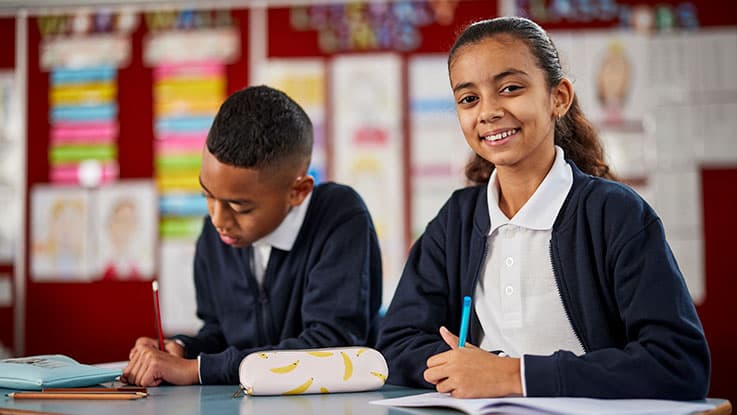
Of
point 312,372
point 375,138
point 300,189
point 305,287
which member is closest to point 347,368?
point 312,372

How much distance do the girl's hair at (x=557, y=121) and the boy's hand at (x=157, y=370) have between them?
2.09ft

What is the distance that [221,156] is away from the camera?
150 centimetres

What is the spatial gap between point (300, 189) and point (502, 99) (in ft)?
1.61

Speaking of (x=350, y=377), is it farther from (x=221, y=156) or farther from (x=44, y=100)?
(x=44, y=100)

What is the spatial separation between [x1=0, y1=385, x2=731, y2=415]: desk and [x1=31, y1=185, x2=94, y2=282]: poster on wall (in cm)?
249

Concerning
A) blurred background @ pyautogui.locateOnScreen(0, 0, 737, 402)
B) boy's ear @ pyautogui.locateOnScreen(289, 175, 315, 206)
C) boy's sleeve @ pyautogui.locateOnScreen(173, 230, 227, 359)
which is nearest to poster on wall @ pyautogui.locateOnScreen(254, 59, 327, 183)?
blurred background @ pyautogui.locateOnScreen(0, 0, 737, 402)

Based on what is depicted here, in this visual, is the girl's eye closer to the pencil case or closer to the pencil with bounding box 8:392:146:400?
the pencil case

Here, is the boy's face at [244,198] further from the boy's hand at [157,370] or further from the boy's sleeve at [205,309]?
the boy's hand at [157,370]

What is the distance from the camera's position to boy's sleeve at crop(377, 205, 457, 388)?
4.15 feet

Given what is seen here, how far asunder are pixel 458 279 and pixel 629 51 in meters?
2.29

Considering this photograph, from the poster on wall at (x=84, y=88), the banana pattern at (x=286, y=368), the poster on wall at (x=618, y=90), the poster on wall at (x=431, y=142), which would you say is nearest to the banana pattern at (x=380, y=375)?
the banana pattern at (x=286, y=368)

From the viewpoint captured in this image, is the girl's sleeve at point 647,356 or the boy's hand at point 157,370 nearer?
the girl's sleeve at point 647,356

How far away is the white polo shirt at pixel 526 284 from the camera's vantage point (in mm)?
1281

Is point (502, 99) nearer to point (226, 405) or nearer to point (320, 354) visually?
point (320, 354)
